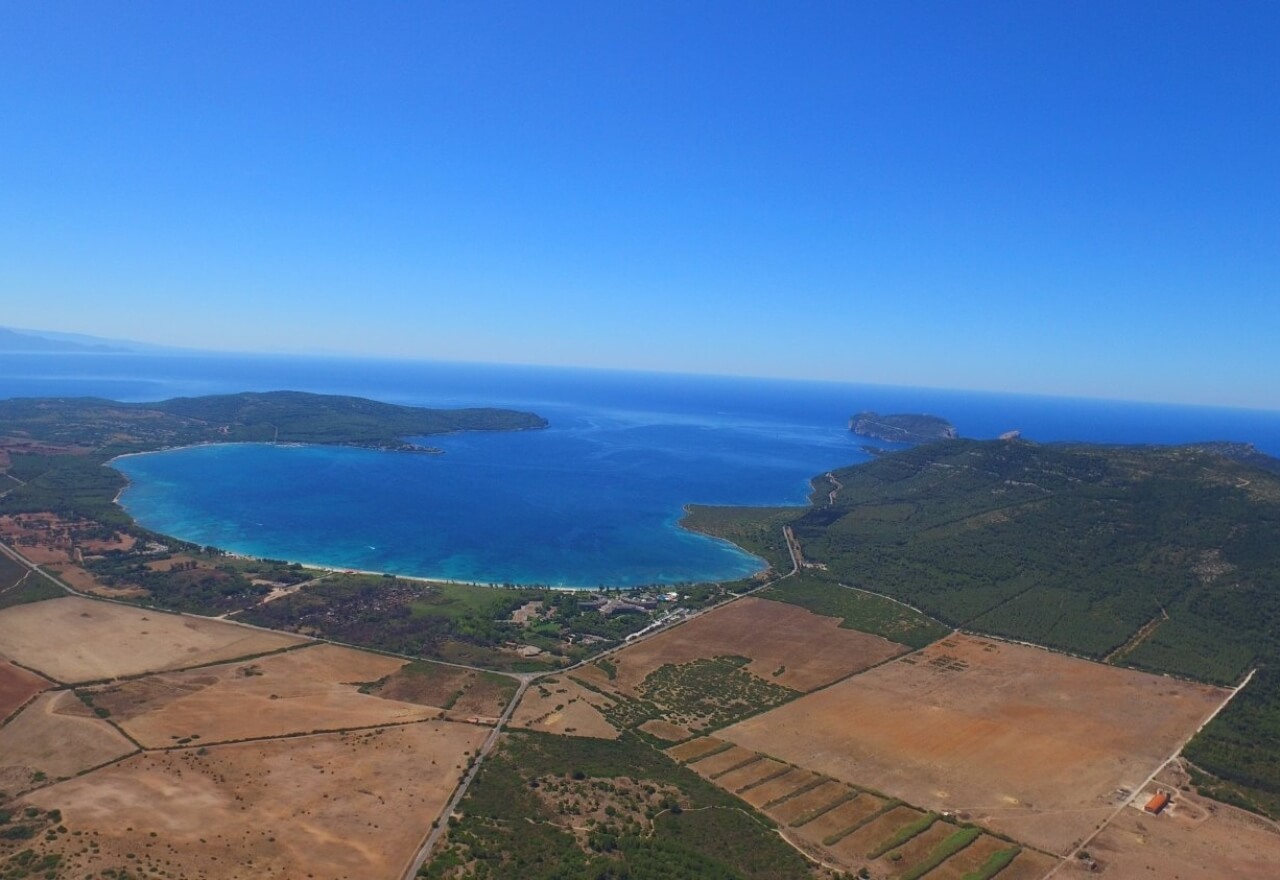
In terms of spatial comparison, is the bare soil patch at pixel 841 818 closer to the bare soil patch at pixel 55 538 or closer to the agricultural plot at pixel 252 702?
the agricultural plot at pixel 252 702

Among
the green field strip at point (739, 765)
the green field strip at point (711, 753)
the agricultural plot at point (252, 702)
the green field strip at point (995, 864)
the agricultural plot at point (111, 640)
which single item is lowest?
the green field strip at point (711, 753)

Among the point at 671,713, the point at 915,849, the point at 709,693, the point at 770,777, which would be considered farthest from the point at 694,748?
the point at 915,849

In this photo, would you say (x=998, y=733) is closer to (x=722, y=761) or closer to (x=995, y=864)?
(x=995, y=864)

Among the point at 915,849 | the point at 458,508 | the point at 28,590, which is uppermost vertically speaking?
the point at 458,508

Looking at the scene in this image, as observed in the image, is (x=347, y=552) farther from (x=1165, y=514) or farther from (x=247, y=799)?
(x=1165, y=514)

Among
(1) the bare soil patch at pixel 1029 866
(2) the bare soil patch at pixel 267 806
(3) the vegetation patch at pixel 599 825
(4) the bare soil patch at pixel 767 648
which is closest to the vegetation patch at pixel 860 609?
(4) the bare soil patch at pixel 767 648
